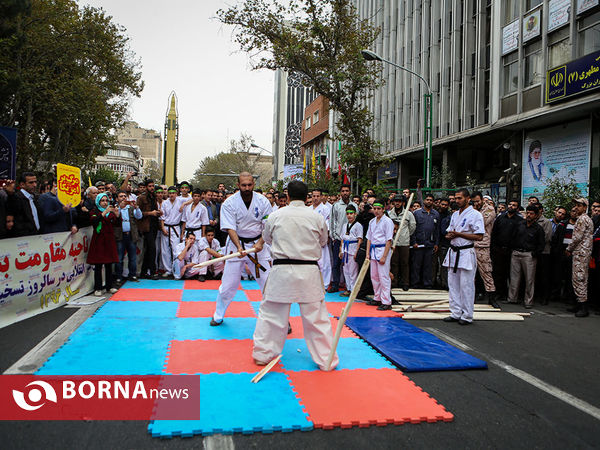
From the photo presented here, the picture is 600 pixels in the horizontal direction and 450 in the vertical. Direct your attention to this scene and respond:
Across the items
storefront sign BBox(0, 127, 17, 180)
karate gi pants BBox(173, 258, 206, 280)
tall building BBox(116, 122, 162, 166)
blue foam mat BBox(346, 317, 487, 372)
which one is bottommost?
blue foam mat BBox(346, 317, 487, 372)

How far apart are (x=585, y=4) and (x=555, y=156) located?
15.5 feet

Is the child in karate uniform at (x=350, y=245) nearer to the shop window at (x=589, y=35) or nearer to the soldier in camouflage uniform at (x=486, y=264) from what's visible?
the soldier in camouflage uniform at (x=486, y=264)

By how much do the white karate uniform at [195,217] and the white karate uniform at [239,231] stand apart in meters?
4.65

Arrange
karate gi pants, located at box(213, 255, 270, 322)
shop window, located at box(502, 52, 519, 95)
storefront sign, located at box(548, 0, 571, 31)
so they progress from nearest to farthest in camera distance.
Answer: karate gi pants, located at box(213, 255, 270, 322) → storefront sign, located at box(548, 0, 571, 31) → shop window, located at box(502, 52, 519, 95)

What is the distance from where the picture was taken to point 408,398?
13.0 ft

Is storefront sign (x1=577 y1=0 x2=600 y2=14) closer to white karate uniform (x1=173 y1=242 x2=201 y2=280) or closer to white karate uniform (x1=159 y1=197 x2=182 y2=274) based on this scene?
white karate uniform (x1=159 y1=197 x2=182 y2=274)

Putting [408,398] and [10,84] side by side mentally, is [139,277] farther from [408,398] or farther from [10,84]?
[10,84]

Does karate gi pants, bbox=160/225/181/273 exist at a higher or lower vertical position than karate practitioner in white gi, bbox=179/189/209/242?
lower

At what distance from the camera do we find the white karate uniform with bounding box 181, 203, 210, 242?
10.7 m

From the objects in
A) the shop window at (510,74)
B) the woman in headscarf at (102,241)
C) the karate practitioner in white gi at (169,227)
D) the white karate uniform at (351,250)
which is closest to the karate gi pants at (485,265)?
the white karate uniform at (351,250)

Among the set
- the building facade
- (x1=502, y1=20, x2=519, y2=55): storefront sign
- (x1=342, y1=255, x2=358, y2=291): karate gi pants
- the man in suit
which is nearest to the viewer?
the man in suit

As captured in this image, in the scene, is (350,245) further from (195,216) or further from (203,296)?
(195,216)

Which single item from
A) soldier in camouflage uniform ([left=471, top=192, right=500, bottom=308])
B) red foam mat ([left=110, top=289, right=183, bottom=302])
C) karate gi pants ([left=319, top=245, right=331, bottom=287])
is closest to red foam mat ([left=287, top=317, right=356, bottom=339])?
red foam mat ([left=110, top=289, right=183, bottom=302])

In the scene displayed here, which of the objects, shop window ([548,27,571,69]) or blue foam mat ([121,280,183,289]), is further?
shop window ([548,27,571,69])
